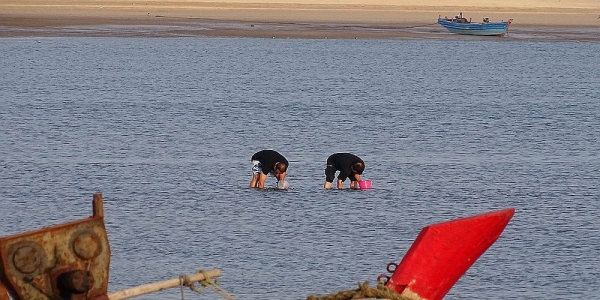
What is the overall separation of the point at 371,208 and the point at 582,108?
20.1 meters

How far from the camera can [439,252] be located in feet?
25.7

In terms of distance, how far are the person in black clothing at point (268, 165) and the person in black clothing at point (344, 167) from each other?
0.80 meters

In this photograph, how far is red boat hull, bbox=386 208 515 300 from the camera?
25.6 feet

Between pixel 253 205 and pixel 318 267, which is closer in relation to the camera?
pixel 318 267

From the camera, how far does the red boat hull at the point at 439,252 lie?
780 cm

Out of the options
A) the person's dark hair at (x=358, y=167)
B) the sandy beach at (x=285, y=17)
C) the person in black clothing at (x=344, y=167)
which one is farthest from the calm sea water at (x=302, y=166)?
the sandy beach at (x=285, y=17)

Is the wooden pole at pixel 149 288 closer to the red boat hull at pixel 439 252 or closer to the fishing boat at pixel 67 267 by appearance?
the fishing boat at pixel 67 267

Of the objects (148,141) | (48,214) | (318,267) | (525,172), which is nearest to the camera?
(318,267)

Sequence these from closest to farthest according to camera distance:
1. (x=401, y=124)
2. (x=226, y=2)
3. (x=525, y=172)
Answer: (x=525, y=172) < (x=401, y=124) < (x=226, y=2)

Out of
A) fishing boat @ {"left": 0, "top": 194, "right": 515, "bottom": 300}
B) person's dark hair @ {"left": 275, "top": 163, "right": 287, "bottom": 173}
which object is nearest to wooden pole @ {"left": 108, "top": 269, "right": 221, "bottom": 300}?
fishing boat @ {"left": 0, "top": 194, "right": 515, "bottom": 300}

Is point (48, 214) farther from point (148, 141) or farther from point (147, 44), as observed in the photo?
point (147, 44)

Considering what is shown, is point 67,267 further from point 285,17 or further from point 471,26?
point 285,17

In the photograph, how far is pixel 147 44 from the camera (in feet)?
213

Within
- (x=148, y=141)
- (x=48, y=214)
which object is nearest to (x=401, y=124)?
(x=148, y=141)
